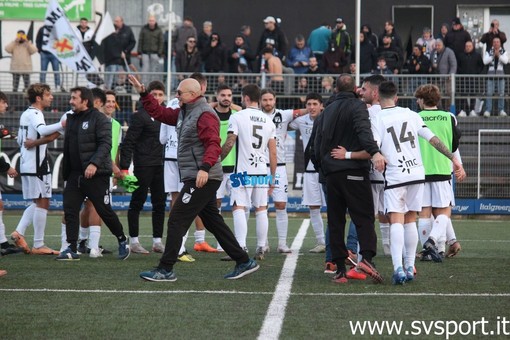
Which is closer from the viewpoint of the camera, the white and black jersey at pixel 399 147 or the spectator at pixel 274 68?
the white and black jersey at pixel 399 147

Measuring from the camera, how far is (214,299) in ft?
30.7

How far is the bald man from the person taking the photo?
10.4 meters

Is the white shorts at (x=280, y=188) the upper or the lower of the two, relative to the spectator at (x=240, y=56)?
lower

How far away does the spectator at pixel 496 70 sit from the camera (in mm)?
23172

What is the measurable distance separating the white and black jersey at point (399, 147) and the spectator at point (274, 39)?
13989mm


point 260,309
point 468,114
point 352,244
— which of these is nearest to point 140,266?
point 352,244

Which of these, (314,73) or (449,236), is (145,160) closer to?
(449,236)

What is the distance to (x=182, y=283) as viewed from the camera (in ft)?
34.3

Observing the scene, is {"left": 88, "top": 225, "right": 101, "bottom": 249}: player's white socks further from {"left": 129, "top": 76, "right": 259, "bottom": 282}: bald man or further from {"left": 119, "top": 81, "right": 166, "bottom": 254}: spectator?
{"left": 129, "top": 76, "right": 259, "bottom": 282}: bald man

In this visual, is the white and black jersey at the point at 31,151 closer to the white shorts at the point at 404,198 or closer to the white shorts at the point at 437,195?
the white shorts at the point at 437,195

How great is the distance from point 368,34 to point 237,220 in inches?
492

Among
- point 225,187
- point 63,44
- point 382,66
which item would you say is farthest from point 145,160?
point 382,66

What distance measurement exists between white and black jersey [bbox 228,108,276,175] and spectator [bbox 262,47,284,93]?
10.5 m

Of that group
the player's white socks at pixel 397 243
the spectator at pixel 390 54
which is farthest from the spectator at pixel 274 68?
the player's white socks at pixel 397 243
